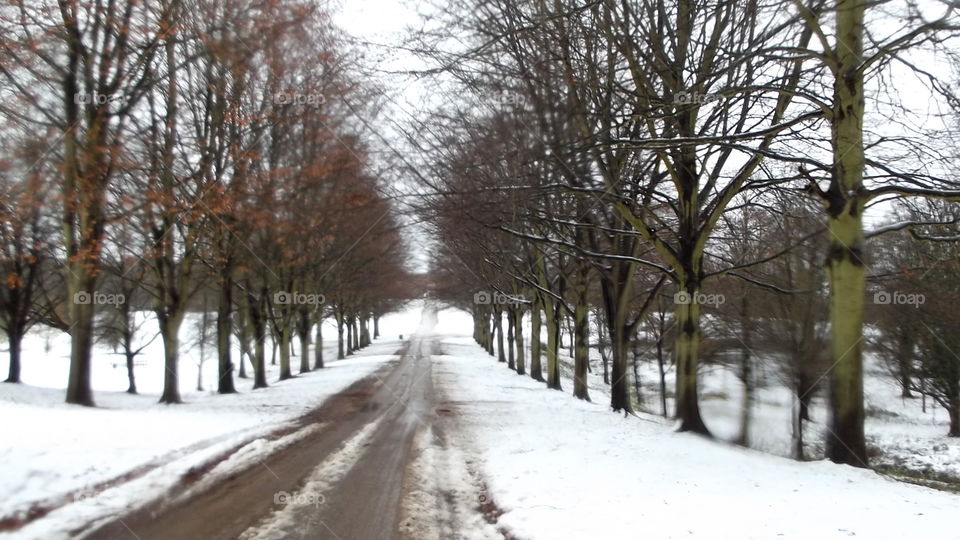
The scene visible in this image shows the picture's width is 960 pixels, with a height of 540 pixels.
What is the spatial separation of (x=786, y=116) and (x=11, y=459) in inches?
510

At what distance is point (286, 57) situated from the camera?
45.3 feet

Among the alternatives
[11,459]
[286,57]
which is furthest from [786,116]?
[11,459]

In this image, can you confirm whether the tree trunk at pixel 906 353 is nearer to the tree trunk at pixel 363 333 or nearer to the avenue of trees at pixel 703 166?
the avenue of trees at pixel 703 166

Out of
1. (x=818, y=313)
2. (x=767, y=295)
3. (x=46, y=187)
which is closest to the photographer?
(x=46, y=187)

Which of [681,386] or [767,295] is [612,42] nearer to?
[681,386]

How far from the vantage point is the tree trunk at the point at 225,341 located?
19.5 metres

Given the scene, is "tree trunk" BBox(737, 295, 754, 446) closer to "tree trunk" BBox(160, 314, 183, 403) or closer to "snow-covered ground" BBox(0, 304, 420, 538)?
"snow-covered ground" BBox(0, 304, 420, 538)

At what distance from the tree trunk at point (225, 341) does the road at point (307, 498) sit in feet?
28.9

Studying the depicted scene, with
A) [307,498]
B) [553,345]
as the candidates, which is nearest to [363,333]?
[553,345]

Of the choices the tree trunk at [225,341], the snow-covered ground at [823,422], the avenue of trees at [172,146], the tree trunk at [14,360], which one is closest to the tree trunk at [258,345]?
the tree trunk at [225,341]

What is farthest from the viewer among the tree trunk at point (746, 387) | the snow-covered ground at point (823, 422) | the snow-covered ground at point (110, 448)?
the tree trunk at point (746, 387)

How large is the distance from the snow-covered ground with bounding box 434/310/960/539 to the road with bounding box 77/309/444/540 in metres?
1.17

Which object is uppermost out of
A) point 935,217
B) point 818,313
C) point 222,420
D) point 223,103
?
point 223,103

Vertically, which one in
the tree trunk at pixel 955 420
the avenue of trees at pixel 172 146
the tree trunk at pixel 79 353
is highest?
the avenue of trees at pixel 172 146
